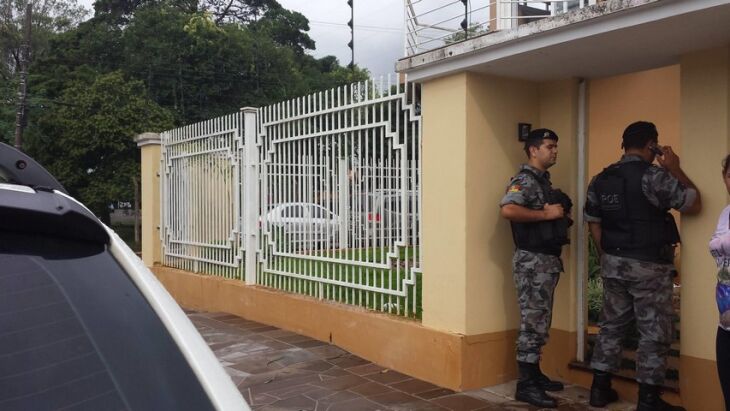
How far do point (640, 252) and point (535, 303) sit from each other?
0.73 m

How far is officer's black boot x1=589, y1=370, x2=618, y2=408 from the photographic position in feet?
12.7

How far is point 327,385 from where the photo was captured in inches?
178

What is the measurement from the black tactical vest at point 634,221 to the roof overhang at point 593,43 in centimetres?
73

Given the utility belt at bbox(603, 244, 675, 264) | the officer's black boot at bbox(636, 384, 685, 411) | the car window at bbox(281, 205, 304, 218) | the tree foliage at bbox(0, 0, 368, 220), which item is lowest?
the officer's black boot at bbox(636, 384, 685, 411)

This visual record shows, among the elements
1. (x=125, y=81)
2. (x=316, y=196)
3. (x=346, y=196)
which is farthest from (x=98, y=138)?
(x=346, y=196)

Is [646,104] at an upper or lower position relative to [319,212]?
upper

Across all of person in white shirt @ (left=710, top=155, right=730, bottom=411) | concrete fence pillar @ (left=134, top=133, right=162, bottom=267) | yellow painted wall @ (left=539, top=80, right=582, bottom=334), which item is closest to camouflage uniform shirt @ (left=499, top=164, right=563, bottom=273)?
yellow painted wall @ (left=539, top=80, right=582, bottom=334)

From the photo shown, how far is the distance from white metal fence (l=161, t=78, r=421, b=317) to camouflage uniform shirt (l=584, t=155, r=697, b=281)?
154cm

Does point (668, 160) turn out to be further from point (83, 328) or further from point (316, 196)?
point (83, 328)

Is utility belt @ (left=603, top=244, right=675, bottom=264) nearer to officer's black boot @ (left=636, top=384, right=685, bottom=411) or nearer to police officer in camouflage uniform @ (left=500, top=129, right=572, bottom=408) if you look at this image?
police officer in camouflage uniform @ (left=500, top=129, right=572, bottom=408)

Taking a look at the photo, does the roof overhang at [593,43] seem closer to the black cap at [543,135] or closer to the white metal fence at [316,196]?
the black cap at [543,135]

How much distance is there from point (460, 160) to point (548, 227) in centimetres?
77

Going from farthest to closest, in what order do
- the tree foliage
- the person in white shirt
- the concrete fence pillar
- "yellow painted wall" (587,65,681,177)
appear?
the tree foliage
the concrete fence pillar
"yellow painted wall" (587,65,681,177)
the person in white shirt

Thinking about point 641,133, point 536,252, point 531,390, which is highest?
point 641,133
